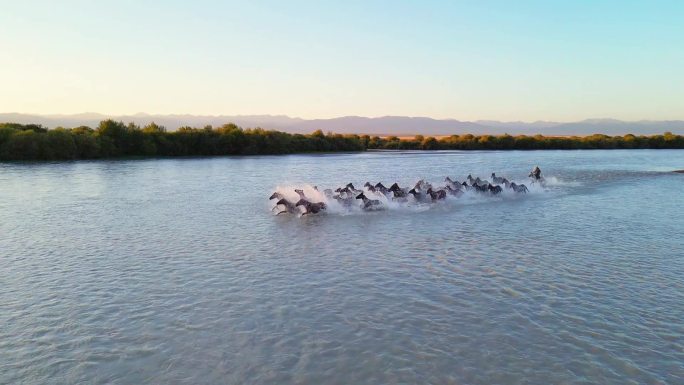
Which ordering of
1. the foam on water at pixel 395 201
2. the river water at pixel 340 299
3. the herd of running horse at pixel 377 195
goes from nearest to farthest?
the river water at pixel 340 299, the herd of running horse at pixel 377 195, the foam on water at pixel 395 201

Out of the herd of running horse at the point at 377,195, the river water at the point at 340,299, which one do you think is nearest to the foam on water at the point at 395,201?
the herd of running horse at the point at 377,195

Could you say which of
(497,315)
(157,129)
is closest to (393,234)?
(497,315)

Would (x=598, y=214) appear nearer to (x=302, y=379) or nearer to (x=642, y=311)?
(x=642, y=311)

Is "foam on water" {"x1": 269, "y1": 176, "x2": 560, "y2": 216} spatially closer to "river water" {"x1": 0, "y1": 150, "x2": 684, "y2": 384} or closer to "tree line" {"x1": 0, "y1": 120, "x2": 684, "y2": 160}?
"river water" {"x1": 0, "y1": 150, "x2": 684, "y2": 384}

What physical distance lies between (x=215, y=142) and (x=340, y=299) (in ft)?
256

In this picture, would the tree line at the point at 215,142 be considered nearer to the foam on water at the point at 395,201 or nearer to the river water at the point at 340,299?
the river water at the point at 340,299

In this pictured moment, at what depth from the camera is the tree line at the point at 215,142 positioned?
63594mm

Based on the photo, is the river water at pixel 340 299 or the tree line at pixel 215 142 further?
the tree line at pixel 215 142

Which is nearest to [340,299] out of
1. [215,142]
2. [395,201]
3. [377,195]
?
[395,201]

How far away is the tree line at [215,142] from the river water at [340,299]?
47.4 metres

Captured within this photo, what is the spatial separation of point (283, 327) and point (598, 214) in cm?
1940

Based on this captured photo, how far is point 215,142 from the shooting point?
85.1 meters

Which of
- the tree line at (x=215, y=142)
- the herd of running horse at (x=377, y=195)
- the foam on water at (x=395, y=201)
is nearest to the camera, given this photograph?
the herd of running horse at (x=377, y=195)

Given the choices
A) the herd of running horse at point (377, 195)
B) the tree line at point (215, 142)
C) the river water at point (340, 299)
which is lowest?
the river water at point (340, 299)
